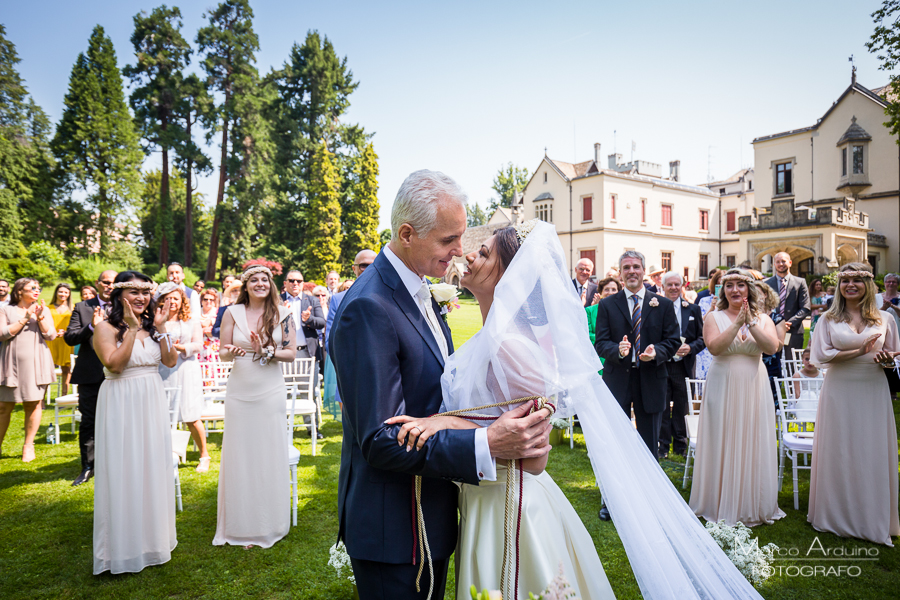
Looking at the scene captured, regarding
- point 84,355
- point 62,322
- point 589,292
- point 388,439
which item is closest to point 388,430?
point 388,439

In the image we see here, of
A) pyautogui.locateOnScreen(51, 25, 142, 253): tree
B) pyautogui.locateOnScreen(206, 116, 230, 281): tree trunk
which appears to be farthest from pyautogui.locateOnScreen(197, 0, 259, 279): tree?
pyautogui.locateOnScreen(51, 25, 142, 253): tree

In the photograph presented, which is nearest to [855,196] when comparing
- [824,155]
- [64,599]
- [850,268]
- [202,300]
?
[824,155]

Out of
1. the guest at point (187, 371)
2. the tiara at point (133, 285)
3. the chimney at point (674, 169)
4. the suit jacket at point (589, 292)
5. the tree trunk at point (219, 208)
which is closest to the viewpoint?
the tiara at point (133, 285)

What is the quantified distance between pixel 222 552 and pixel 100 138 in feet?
118

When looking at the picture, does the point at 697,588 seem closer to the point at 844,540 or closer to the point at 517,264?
the point at 517,264

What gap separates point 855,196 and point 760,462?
34.8m

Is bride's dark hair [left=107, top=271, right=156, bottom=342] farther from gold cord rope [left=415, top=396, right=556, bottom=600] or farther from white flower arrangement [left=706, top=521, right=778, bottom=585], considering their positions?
white flower arrangement [left=706, top=521, right=778, bottom=585]

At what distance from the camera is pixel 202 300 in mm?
10195

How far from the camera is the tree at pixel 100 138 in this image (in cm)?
3144

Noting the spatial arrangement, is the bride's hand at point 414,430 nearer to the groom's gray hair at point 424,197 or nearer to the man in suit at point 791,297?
the groom's gray hair at point 424,197

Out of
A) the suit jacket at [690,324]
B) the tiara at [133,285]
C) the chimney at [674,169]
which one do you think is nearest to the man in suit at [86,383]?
the tiara at [133,285]

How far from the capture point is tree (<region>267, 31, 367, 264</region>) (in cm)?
3362

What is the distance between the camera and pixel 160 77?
110 ft

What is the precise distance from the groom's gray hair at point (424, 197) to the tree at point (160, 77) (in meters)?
36.7
